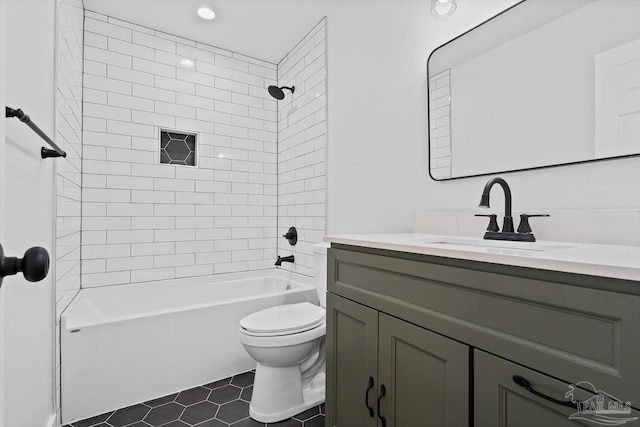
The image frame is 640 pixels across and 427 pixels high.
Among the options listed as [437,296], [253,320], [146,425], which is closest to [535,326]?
[437,296]

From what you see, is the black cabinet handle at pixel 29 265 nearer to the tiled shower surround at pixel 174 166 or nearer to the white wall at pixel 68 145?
the white wall at pixel 68 145

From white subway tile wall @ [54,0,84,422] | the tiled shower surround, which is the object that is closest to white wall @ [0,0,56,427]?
white subway tile wall @ [54,0,84,422]

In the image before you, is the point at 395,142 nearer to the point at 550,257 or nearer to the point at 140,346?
the point at 550,257

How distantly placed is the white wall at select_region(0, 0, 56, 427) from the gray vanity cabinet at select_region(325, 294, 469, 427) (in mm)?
999

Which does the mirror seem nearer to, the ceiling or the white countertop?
the white countertop

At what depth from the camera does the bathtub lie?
67.4 inches

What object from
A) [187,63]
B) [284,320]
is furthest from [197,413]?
[187,63]

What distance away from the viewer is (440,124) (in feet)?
5.41

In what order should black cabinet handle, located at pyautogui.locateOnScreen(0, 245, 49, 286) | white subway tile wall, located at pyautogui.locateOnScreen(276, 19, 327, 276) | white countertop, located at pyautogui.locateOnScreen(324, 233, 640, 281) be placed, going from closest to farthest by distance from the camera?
black cabinet handle, located at pyautogui.locateOnScreen(0, 245, 49, 286)
white countertop, located at pyautogui.locateOnScreen(324, 233, 640, 281)
white subway tile wall, located at pyautogui.locateOnScreen(276, 19, 327, 276)

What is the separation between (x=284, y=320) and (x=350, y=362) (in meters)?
0.66

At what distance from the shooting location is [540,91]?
1.25 meters

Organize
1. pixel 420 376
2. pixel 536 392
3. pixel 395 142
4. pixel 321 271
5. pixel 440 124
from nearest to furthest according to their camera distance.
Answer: pixel 536 392 < pixel 420 376 < pixel 440 124 < pixel 395 142 < pixel 321 271

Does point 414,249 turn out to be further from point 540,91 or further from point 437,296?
point 540,91

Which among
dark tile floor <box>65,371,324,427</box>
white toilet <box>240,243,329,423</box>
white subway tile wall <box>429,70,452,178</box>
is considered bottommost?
dark tile floor <box>65,371,324,427</box>
